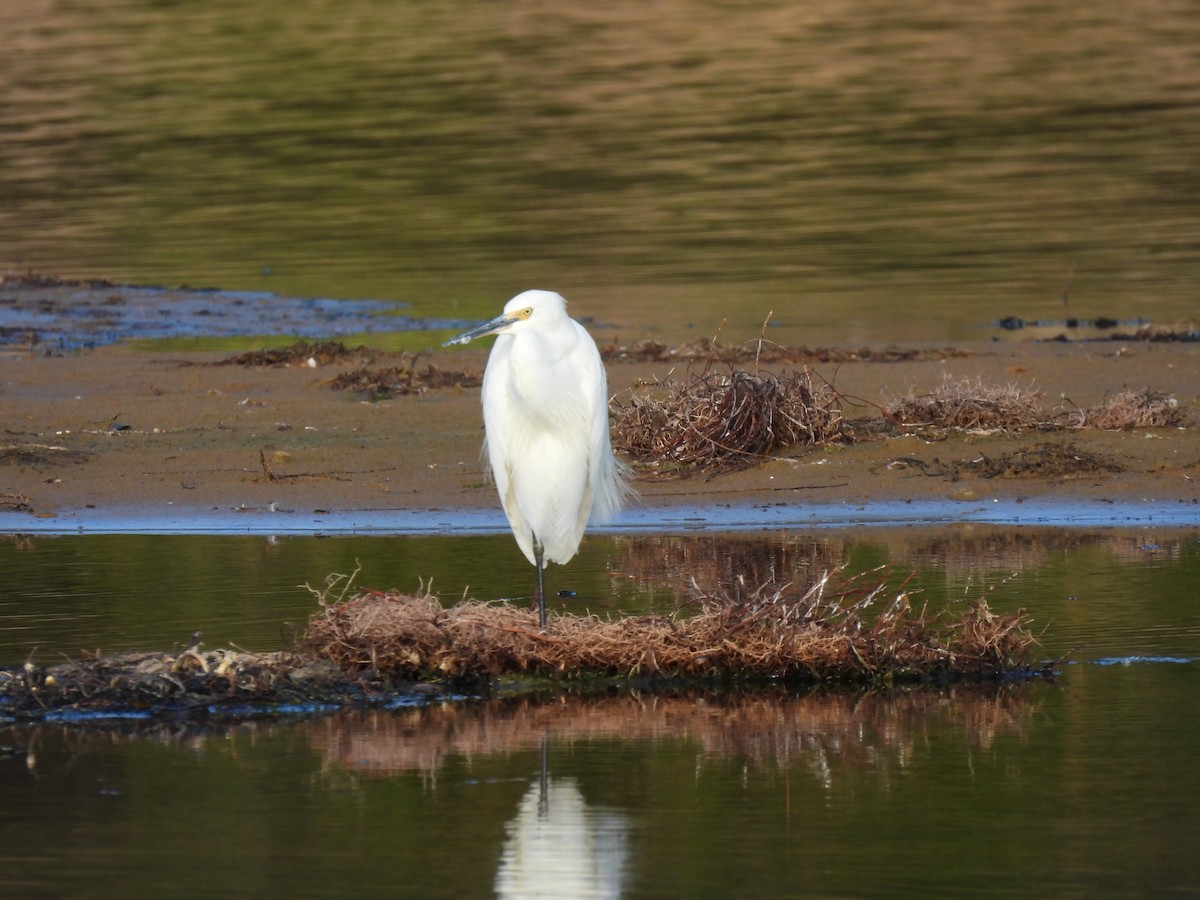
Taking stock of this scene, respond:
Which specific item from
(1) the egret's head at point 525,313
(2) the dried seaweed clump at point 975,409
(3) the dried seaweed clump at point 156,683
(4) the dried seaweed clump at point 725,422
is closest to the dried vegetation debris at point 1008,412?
(2) the dried seaweed clump at point 975,409

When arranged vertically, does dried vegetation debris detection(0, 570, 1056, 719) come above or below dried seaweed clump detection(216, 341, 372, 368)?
below

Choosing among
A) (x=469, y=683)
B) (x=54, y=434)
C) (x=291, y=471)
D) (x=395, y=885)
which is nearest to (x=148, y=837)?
(x=395, y=885)

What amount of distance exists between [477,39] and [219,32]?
288 inches

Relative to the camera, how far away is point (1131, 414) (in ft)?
40.3

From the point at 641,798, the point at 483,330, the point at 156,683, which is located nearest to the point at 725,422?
the point at 483,330

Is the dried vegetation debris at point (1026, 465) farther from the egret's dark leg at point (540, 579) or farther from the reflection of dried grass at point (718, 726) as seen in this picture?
the reflection of dried grass at point (718, 726)

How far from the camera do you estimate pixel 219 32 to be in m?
46.7

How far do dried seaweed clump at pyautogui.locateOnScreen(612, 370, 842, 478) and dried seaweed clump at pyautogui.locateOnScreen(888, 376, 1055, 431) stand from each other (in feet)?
1.52

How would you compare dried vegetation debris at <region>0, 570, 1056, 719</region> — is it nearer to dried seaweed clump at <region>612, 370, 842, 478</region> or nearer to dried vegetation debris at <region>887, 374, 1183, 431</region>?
dried seaweed clump at <region>612, 370, 842, 478</region>

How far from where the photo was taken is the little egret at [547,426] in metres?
8.05

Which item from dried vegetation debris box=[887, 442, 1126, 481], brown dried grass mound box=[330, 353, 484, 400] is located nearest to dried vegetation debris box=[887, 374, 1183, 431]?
dried vegetation debris box=[887, 442, 1126, 481]

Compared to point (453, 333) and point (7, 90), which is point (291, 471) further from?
point (7, 90)

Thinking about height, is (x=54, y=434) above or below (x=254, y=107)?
below

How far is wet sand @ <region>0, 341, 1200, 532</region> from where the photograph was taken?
1148cm
